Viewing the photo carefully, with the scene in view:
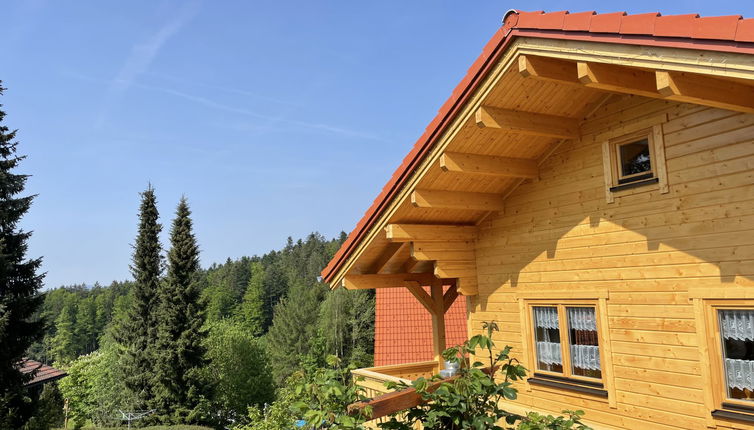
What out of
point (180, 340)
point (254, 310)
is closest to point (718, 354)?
point (180, 340)

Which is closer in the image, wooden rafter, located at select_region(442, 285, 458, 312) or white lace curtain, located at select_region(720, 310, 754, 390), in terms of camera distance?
white lace curtain, located at select_region(720, 310, 754, 390)

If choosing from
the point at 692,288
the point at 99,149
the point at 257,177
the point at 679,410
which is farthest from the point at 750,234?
the point at 257,177

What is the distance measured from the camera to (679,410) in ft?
15.1

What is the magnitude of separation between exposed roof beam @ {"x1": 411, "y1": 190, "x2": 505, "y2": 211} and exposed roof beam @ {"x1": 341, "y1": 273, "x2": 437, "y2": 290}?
73.1 inches

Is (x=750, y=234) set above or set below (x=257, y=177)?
below

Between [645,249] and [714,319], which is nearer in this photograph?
[714,319]

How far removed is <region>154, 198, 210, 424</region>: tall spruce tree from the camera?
76.8ft

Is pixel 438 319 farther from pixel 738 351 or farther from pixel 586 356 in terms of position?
pixel 738 351

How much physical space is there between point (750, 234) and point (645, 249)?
99 centimetres

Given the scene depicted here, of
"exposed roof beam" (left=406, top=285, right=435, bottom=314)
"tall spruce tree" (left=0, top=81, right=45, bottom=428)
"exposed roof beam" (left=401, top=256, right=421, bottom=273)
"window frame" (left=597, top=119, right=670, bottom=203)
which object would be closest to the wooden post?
"exposed roof beam" (left=406, top=285, right=435, bottom=314)

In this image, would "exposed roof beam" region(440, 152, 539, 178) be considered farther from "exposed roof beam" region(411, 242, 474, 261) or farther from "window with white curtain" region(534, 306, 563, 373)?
"window with white curtain" region(534, 306, 563, 373)

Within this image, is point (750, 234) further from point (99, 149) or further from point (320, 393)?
point (99, 149)

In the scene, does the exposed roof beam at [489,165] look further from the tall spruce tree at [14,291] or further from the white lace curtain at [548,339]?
the tall spruce tree at [14,291]

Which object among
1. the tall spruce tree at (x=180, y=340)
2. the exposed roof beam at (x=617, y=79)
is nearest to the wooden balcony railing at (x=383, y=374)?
the exposed roof beam at (x=617, y=79)
